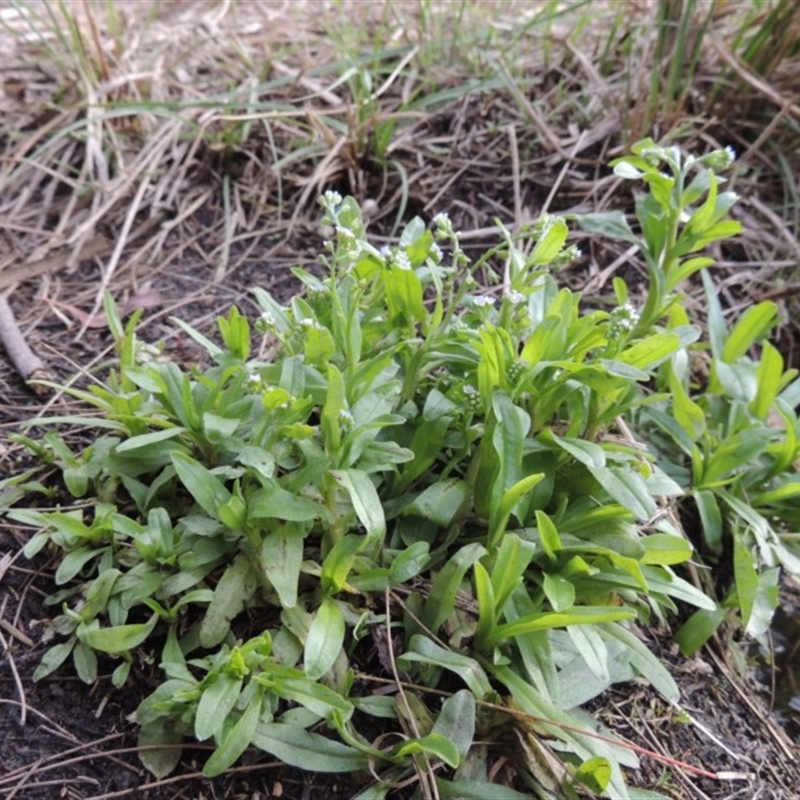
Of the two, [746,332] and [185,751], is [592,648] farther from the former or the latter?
[746,332]

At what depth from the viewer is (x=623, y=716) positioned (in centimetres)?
163

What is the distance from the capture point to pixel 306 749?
1.41m

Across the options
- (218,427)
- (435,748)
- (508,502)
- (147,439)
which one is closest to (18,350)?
(147,439)

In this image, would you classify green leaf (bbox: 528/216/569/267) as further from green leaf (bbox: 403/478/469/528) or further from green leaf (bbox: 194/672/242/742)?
green leaf (bbox: 194/672/242/742)

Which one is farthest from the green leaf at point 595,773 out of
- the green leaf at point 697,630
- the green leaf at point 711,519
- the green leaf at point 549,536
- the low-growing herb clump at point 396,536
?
the green leaf at point 711,519

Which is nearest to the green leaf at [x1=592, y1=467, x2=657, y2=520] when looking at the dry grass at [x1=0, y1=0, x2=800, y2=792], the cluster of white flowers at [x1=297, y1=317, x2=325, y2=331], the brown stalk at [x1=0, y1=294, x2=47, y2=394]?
the cluster of white flowers at [x1=297, y1=317, x2=325, y2=331]

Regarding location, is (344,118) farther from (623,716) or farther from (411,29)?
(623,716)

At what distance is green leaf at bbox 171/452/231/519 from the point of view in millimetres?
1527

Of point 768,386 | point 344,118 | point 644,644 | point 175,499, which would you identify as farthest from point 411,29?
point 644,644

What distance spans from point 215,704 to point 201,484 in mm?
373

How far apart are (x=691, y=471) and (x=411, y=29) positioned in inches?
75.1

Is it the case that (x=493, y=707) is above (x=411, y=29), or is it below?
below

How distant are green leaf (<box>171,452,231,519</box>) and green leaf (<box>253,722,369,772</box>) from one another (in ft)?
1.23

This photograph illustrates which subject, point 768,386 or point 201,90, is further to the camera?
point 201,90
